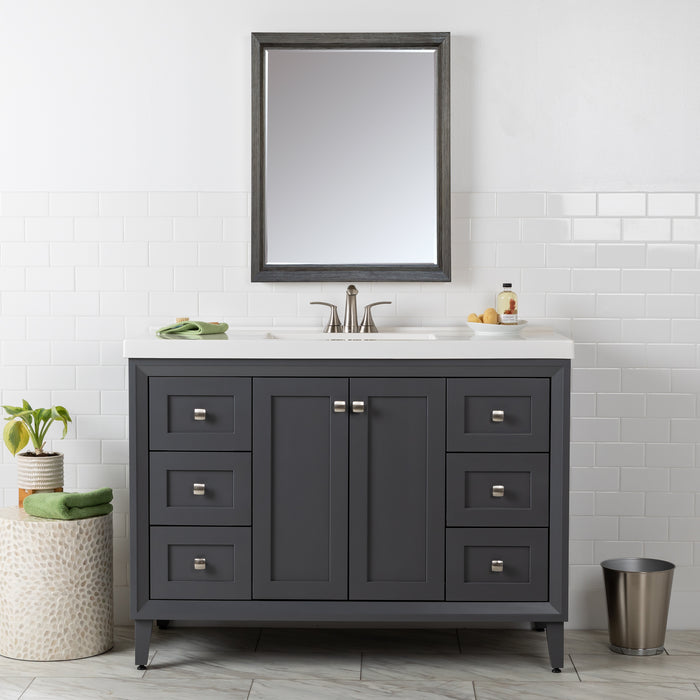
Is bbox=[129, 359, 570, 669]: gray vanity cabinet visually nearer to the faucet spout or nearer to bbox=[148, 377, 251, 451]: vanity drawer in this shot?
bbox=[148, 377, 251, 451]: vanity drawer

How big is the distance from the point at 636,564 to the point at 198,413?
1675 mm

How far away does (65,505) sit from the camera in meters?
3.09

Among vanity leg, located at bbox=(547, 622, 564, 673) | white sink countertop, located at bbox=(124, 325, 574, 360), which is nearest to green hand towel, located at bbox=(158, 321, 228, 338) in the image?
white sink countertop, located at bbox=(124, 325, 574, 360)

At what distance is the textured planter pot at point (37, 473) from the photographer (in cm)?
325

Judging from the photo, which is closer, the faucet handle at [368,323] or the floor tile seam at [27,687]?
the floor tile seam at [27,687]

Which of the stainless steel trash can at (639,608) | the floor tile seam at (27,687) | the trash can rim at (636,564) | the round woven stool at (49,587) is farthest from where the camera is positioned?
the trash can rim at (636,564)

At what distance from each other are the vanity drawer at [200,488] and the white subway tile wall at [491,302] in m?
0.58

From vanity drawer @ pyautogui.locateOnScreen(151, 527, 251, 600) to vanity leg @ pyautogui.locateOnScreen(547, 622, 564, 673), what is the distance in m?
0.98

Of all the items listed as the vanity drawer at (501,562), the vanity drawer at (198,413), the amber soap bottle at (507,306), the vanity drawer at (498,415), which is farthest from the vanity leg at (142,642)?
the amber soap bottle at (507,306)

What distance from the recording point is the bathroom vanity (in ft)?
9.71

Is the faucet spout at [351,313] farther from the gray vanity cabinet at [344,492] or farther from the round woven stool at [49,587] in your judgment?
the round woven stool at [49,587]

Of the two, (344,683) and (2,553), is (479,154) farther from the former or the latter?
(2,553)

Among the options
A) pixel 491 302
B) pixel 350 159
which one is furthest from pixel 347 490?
pixel 350 159

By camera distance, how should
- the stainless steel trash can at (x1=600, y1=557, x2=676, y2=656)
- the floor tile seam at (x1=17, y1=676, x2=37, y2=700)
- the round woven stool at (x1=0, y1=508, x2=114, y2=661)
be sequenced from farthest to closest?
1. the stainless steel trash can at (x1=600, y1=557, x2=676, y2=656)
2. the round woven stool at (x1=0, y1=508, x2=114, y2=661)
3. the floor tile seam at (x1=17, y1=676, x2=37, y2=700)
